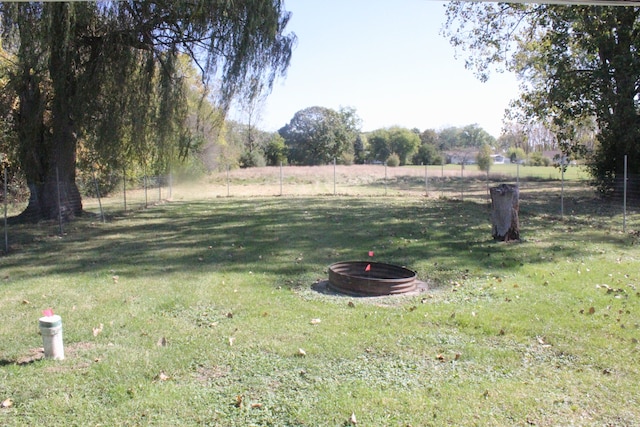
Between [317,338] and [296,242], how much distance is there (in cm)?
601

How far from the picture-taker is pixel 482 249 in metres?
9.55

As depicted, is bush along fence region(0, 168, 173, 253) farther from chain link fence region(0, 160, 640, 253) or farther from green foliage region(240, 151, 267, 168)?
green foliage region(240, 151, 267, 168)

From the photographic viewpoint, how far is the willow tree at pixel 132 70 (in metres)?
11.8

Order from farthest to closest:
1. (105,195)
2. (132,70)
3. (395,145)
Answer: (395,145)
(105,195)
(132,70)

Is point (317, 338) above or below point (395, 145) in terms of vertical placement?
below

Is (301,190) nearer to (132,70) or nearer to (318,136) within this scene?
(132,70)

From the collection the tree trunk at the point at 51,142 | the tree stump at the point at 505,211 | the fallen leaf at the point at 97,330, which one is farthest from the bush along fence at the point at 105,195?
the tree stump at the point at 505,211

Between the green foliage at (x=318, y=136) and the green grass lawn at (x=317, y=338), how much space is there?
60503mm

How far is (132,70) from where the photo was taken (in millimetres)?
12695

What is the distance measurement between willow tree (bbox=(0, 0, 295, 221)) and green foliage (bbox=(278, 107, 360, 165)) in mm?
56248

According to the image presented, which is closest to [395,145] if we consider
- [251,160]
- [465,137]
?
[251,160]

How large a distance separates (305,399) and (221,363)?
989 mm

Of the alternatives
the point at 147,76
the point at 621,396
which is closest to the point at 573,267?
the point at 621,396

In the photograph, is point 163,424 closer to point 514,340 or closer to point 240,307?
point 240,307
